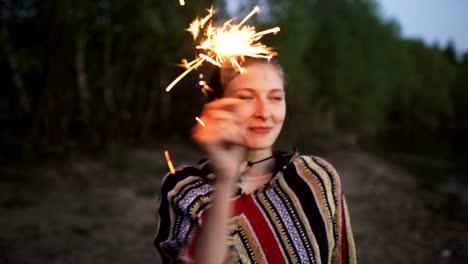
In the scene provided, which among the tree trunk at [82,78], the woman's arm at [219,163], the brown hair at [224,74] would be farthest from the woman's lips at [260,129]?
the tree trunk at [82,78]

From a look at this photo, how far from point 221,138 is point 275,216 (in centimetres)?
64

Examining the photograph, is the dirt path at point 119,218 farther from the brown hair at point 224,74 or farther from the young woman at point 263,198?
the brown hair at point 224,74

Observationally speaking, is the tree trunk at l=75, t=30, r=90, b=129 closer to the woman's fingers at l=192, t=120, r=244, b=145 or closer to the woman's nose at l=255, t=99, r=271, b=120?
the woman's nose at l=255, t=99, r=271, b=120

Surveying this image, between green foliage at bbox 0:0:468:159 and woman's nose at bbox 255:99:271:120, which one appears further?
green foliage at bbox 0:0:468:159

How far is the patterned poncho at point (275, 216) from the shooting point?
83.2 inches

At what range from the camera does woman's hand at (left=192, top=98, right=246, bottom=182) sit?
1711 millimetres

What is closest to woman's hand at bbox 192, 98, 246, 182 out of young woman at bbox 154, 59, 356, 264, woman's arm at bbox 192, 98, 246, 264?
woman's arm at bbox 192, 98, 246, 264

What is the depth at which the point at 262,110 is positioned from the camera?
2184mm

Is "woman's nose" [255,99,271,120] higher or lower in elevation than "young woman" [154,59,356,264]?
higher

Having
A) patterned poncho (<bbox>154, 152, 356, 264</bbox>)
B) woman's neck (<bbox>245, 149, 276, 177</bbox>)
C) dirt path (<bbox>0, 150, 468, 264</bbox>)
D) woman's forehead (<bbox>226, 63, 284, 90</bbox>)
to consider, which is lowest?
dirt path (<bbox>0, 150, 468, 264</bbox>)

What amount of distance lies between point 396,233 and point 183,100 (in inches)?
560

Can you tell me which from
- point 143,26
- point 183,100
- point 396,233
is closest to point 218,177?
point 396,233

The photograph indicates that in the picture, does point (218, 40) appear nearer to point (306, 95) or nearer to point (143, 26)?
point (143, 26)

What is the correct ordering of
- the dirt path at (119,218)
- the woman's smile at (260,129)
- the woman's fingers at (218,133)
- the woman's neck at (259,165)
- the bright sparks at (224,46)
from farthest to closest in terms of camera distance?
the dirt path at (119,218)
the woman's neck at (259,165)
the woman's smile at (260,129)
the bright sparks at (224,46)
the woman's fingers at (218,133)
